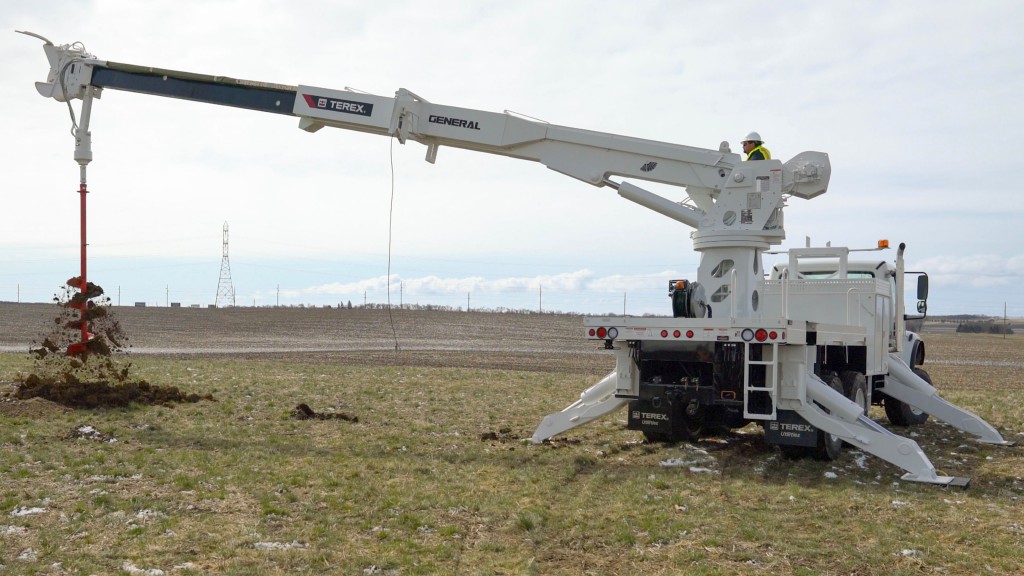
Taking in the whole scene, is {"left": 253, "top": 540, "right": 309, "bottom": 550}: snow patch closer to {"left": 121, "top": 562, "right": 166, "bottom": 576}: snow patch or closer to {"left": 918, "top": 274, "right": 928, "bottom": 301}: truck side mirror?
{"left": 121, "top": 562, "right": 166, "bottom": 576}: snow patch

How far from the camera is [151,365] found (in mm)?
22984

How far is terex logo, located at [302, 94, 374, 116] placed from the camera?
515 inches

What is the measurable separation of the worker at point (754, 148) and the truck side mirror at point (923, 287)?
457cm

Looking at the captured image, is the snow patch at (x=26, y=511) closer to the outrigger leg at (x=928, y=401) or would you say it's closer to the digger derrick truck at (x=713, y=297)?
the digger derrick truck at (x=713, y=297)

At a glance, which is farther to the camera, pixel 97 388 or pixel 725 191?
pixel 97 388

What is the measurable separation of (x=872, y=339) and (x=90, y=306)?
11.9m

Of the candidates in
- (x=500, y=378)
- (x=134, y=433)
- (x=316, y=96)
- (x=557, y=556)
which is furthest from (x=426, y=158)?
(x=500, y=378)

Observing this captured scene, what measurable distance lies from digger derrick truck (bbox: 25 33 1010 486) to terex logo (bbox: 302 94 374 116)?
18 mm

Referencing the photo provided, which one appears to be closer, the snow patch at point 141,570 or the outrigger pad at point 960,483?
the snow patch at point 141,570

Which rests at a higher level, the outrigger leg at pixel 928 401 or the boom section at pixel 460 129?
the boom section at pixel 460 129

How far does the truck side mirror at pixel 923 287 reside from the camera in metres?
14.8

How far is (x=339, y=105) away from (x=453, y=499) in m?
6.85

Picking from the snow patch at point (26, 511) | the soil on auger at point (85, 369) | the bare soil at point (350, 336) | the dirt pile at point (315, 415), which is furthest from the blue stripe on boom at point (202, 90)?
the bare soil at point (350, 336)

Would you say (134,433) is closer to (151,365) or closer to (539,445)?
(539,445)
